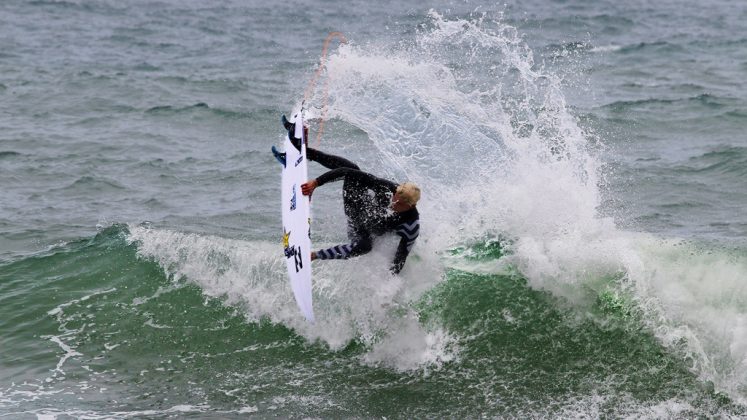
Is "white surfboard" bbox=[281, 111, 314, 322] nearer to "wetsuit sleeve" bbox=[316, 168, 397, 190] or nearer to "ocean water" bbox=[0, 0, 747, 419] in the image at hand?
"wetsuit sleeve" bbox=[316, 168, 397, 190]

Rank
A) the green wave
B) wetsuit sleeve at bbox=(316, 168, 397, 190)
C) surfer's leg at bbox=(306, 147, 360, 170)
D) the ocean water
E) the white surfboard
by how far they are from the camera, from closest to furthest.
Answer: the green wave, the ocean water, the white surfboard, wetsuit sleeve at bbox=(316, 168, 397, 190), surfer's leg at bbox=(306, 147, 360, 170)

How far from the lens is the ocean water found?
27.9 feet

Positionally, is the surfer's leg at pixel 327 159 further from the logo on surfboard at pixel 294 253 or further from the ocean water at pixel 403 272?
the logo on surfboard at pixel 294 253

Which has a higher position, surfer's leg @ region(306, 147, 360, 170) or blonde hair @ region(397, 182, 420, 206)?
surfer's leg @ region(306, 147, 360, 170)

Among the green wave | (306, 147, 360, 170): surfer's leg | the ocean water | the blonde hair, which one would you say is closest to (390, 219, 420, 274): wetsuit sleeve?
the ocean water

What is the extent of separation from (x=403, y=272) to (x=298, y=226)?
4.08 feet

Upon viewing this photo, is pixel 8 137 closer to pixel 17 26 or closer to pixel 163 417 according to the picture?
pixel 163 417

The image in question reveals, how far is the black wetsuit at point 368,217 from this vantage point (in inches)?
350

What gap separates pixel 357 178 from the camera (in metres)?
9.02

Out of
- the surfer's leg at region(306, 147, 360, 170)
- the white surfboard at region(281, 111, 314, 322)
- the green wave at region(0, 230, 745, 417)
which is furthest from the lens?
the surfer's leg at region(306, 147, 360, 170)

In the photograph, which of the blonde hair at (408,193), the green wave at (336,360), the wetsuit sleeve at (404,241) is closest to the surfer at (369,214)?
the wetsuit sleeve at (404,241)

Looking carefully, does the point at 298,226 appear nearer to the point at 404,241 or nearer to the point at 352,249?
the point at 352,249

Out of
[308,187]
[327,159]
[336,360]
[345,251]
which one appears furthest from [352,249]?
[336,360]

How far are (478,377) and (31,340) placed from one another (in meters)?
4.75
